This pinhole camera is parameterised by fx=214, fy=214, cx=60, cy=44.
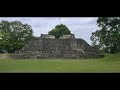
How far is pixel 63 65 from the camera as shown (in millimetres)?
4102

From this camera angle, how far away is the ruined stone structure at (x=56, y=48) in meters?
4.18

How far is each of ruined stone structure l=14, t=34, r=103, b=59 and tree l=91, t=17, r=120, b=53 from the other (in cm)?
21

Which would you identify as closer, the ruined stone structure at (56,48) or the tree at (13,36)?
the tree at (13,36)

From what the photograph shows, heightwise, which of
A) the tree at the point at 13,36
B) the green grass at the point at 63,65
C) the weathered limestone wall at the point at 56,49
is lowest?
the green grass at the point at 63,65

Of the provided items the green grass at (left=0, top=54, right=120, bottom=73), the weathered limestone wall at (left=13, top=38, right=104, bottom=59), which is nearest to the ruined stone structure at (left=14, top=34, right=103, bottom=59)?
the weathered limestone wall at (left=13, top=38, right=104, bottom=59)

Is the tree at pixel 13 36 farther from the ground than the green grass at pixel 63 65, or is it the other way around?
the tree at pixel 13 36

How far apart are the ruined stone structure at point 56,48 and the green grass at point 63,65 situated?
0.11m

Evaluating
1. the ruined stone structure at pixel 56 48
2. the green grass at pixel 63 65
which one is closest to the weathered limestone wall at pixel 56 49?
the ruined stone structure at pixel 56 48

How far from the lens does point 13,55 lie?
4043 millimetres

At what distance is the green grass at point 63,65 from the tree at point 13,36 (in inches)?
10.9


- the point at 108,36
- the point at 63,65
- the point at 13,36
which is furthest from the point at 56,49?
the point at 108,36

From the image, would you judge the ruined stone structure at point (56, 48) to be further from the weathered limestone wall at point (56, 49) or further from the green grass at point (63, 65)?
the green grass at point (63, 65)
